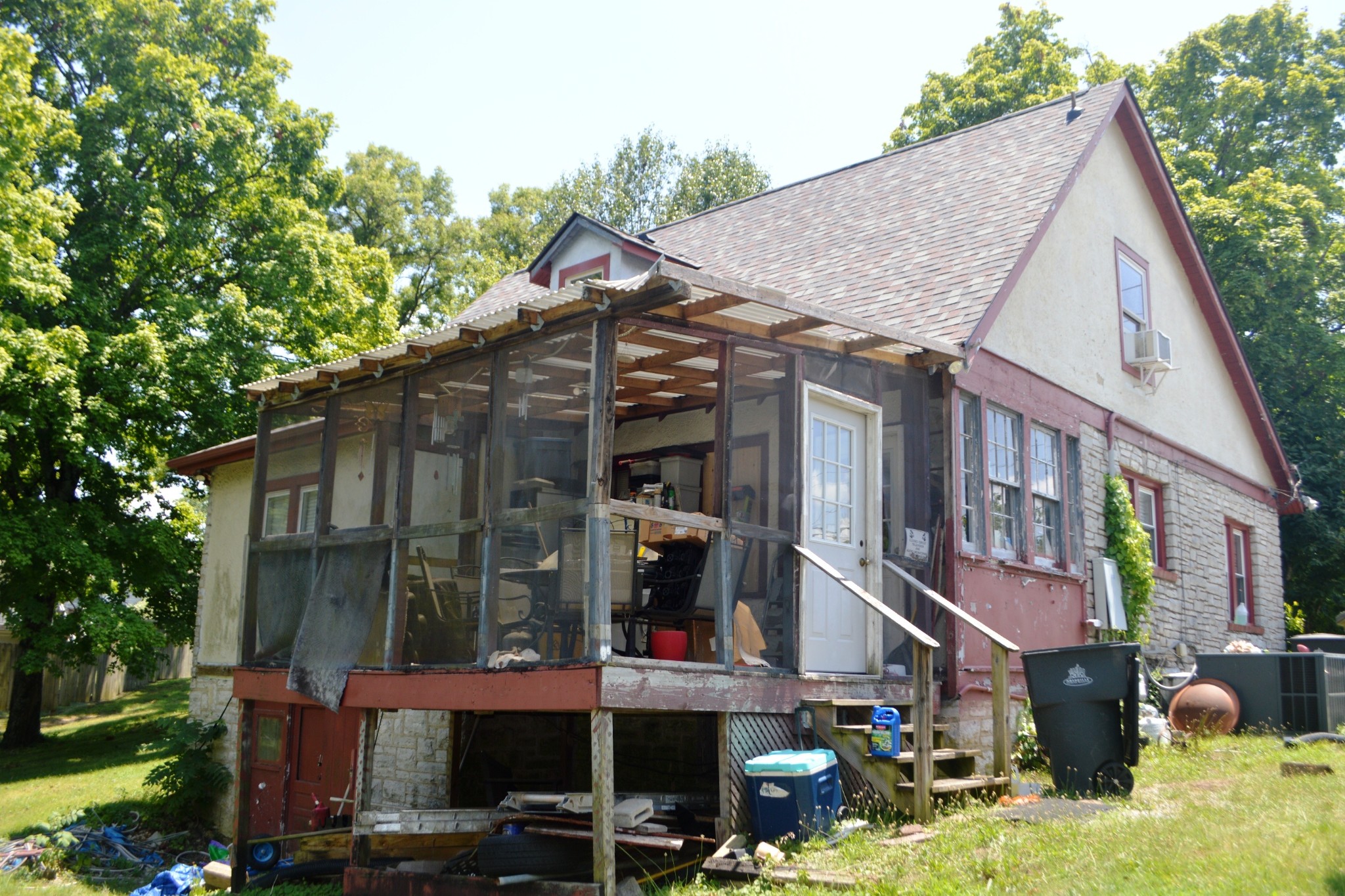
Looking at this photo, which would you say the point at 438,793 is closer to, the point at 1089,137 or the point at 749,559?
the point at 749,559

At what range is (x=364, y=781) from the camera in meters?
8.20

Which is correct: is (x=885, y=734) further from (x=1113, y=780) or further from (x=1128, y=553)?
(x=1128, y=553)

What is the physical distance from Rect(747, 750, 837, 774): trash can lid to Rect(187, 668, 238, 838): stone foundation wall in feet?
30.7

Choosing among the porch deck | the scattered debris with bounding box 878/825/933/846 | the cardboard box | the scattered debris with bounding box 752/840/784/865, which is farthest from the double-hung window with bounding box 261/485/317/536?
→ the scattered debris with bounding box 878/825/933/846

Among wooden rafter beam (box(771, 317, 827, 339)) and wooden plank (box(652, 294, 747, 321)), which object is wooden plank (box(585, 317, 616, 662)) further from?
wooden rafter beam (box(771, 317, 827, 339))

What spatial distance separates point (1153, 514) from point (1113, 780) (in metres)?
7.32

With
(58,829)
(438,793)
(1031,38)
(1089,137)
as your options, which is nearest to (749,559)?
(438,793)

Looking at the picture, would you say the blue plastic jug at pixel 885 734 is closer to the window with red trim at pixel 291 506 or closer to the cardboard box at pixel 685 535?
the cardboard box at pixel 685 535

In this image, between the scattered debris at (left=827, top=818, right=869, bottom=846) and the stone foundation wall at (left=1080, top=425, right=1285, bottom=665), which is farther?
the stone foundation wall at (left=1080, top=425, right=1285, bottom=665)

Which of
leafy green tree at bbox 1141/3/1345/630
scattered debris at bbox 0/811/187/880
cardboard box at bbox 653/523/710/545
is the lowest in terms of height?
scattered debris at bbox 0/811/187/880

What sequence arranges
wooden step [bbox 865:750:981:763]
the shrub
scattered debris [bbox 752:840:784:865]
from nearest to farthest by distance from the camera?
1. scattered debris [bbox 752:840:784:865]
2. wooden step [bbox 865:750:981:763]
3. the shrub

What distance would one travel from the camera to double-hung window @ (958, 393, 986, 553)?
978 cm

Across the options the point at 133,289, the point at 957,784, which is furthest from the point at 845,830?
the point at 133,289

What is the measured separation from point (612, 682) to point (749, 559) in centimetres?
284
